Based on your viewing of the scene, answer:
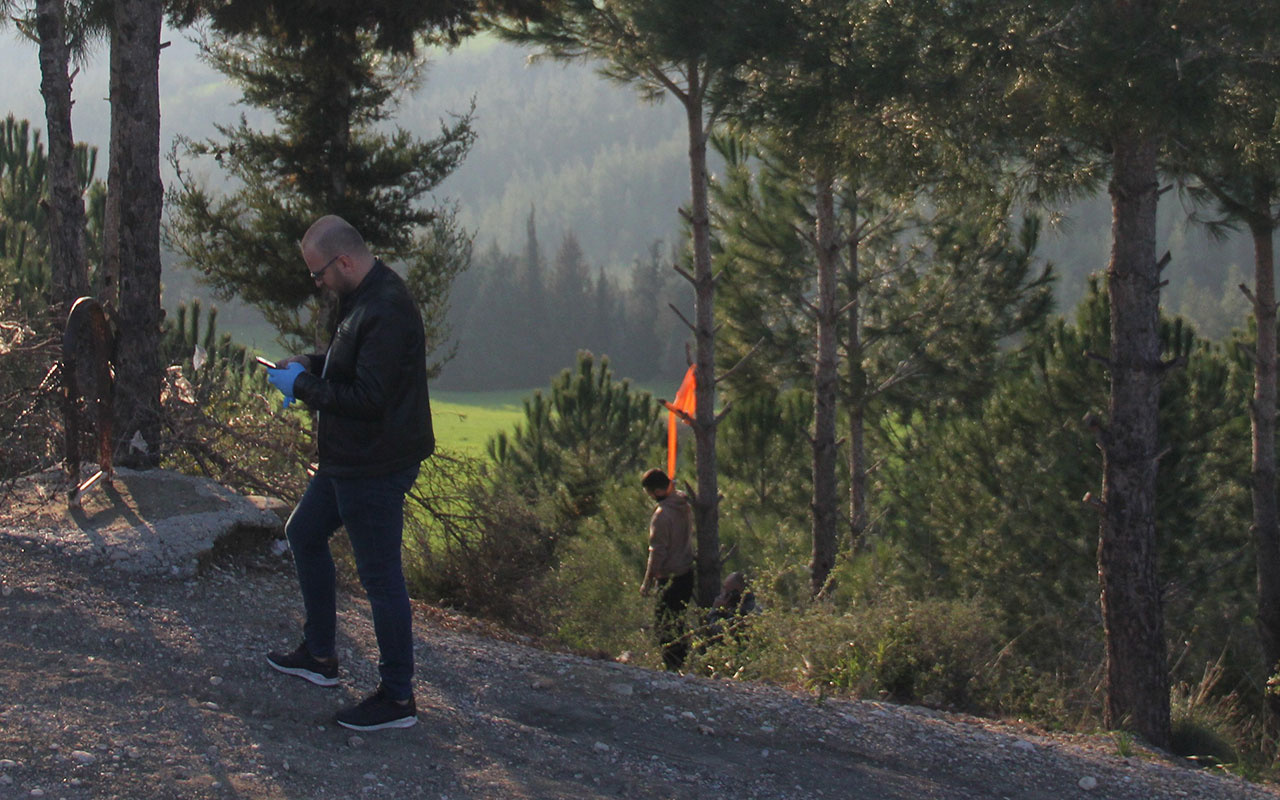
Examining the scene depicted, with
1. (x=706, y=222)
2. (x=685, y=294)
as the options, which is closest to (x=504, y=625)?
(x=706, y=222)

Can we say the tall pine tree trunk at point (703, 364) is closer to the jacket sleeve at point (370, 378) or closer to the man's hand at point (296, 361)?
the man's hand at point (296, 361)

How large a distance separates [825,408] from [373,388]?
12080 millimetres

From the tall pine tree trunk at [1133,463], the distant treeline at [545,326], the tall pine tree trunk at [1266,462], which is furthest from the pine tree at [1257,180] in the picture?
the distant treeline at [545,326]

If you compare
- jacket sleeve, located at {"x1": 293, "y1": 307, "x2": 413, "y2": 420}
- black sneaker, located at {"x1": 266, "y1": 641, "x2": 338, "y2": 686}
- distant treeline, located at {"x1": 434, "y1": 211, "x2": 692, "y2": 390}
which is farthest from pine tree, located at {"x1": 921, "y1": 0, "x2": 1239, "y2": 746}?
distant treeline, located at {"x1": 434, "y1": 211, "x2": 692, "y2": 390}

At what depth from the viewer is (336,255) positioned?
3633 mm

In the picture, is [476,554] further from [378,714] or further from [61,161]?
[61,161]

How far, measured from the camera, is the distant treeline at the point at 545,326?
95.4 metres

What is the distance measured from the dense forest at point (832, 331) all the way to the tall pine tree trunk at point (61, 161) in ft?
0.13

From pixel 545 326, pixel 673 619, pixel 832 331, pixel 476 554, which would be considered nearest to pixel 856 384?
pixel 832 331

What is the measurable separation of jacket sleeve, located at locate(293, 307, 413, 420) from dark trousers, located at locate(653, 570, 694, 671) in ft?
11.9

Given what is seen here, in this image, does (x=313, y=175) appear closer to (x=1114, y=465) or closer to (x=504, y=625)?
(x=504, y=625)

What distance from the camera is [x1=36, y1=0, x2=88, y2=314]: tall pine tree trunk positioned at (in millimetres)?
9820

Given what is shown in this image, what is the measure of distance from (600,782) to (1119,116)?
4366 millimetres

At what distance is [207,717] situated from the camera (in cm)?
368
